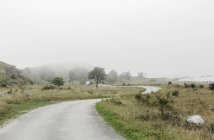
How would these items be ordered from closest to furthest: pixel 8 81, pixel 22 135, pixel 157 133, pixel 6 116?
pixel 157 133 → pixel 22 135 → pixel 6 116 → pixel 8 81

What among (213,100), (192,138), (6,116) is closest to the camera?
(192,138)

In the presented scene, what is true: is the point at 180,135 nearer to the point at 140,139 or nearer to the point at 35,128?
the point at 140,139

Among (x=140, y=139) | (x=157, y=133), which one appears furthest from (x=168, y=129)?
(x=140, y=139)


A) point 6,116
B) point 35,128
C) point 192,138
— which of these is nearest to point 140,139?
point 192,138

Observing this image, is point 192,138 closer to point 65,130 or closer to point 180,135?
point 180,135

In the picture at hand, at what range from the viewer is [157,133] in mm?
15508

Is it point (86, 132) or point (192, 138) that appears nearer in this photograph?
point (192, 138)

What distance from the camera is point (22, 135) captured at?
17234mm

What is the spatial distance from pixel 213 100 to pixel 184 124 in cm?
2334

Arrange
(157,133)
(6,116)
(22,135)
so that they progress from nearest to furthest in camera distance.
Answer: (157,133) → (22,135) → (6,116)

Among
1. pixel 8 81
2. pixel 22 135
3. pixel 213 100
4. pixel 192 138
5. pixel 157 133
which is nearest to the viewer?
pixel 192 138

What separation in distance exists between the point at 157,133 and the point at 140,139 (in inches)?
40.6

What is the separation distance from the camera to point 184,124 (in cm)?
1872

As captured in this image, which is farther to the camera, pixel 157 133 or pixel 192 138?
pixel 157 133
